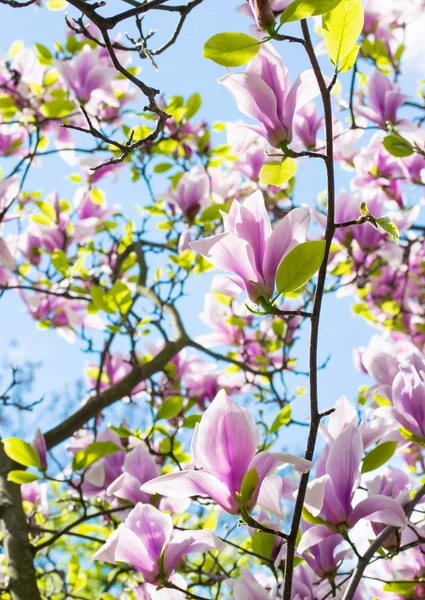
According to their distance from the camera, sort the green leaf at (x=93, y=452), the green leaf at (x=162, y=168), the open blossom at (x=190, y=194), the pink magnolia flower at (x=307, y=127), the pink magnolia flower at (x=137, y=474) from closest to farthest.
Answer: the pink magnolia flower at (x=137, y=474)
the green leaf at (x=93, y=452)
the pink magnolia flower at (x=307, y=127)
the open blossom at (x=190, y=194)
the green leaf at (x=162, y=168)

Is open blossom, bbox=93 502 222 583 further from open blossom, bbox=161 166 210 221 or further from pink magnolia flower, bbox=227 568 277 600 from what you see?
open blossom, bbox=161 166 210 221

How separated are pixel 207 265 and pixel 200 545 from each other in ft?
4.51

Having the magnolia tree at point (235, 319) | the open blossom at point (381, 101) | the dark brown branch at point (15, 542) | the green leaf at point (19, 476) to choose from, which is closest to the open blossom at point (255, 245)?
the magnolia tree at point (235, 319)

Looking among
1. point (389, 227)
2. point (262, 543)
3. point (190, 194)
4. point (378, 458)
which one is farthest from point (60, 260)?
point (389, 227)

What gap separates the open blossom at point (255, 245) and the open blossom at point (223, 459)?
161mm

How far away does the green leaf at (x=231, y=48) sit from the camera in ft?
2.77

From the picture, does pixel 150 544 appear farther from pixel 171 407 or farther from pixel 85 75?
pixel 85 75

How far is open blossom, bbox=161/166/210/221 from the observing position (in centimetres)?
229

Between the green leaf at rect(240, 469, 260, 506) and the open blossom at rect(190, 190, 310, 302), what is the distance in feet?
0.71

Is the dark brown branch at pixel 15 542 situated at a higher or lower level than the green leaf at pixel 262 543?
higher

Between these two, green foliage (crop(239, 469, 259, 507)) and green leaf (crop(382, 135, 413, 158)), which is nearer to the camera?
green foliage (crop(239, 469, 259, 507))

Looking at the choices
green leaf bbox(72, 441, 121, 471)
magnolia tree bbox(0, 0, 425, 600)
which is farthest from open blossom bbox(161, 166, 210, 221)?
green leaf bbox(72, 441, 121, 471)

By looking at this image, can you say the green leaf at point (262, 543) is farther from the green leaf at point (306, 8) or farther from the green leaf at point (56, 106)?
the green leaf at point (56, 106)

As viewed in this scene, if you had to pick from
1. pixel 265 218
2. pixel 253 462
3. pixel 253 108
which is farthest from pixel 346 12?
pixel 253 462
